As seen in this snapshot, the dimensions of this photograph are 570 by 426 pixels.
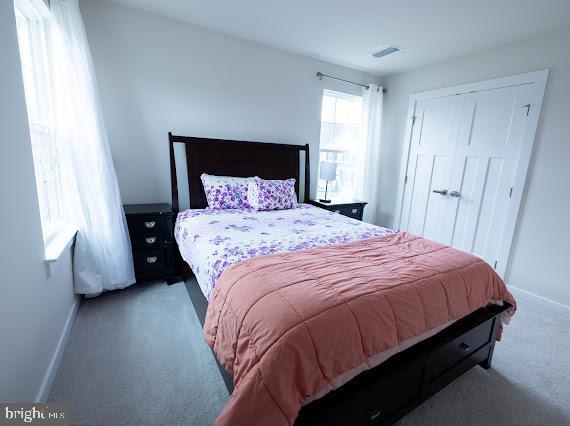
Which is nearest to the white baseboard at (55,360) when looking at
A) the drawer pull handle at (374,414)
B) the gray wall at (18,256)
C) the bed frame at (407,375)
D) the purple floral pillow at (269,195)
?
the gray wall at (18,256)

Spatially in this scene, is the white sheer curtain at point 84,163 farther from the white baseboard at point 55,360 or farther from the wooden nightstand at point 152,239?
the white baseboard at point 55,360

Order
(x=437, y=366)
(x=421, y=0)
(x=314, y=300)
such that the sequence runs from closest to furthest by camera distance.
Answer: (x=314, y=300) < (x=437, y=366) < (x=421, y=0)

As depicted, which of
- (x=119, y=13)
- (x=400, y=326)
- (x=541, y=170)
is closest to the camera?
(x=400, y=326)

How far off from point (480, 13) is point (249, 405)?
121 inches

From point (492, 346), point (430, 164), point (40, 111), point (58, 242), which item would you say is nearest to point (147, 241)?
point (58, 242)

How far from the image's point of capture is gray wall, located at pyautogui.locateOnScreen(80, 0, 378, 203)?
2412 mm

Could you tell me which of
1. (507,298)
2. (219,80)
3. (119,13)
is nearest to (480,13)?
(507,298)

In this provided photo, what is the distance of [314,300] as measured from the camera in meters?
1.08

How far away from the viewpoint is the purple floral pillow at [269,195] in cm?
275

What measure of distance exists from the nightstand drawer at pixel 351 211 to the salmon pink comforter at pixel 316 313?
185 cm

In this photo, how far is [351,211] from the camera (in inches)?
142

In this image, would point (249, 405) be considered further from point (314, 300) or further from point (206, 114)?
point (206, 114)

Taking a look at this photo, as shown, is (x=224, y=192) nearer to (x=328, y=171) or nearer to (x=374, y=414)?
(x=328, y=171)

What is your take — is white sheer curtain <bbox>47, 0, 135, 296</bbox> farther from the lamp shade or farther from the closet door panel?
the closet door panel
